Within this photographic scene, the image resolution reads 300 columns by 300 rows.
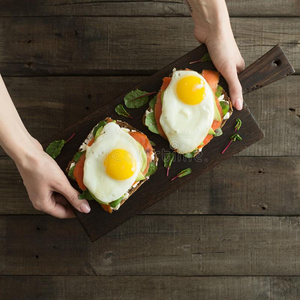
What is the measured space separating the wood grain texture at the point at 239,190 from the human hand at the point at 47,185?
417 millimetres

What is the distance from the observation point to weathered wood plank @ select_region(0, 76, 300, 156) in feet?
7.66

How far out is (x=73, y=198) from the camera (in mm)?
1961

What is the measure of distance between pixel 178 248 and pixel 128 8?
63.5 inches

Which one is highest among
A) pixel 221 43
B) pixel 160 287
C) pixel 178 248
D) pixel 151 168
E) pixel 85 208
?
pixel 221 43

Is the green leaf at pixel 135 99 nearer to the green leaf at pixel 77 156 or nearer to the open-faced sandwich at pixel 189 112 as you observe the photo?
the open-faced sandwich at pixel 189 112

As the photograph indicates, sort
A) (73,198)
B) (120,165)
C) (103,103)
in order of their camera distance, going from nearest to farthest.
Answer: (120,165), (73,198), (103,103)

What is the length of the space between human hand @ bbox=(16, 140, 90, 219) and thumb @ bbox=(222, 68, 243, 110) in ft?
3.30

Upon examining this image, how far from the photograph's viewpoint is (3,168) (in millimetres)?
2352

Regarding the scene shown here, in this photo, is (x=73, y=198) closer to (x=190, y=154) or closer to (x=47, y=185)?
(x=47, y=185)

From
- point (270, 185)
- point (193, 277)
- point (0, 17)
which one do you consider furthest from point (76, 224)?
point (0, 17)

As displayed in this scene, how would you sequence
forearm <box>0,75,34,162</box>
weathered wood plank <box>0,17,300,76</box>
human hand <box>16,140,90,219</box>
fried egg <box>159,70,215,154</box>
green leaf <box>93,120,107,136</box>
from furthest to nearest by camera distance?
1. weathered wood plank <box>0,17,300,76</box>
2. green leaf <box>93,120,107,136</box>
3. fried egg <box>159,70,215,154</box>
4. human hand <box>16,140,90,219</box>
5. forearm <box>0,75,34,162</box>

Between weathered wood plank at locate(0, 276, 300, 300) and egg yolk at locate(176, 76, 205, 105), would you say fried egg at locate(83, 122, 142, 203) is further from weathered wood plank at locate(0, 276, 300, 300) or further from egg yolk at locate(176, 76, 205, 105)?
weathered wood plank at locate(0, 276, 300, 300)

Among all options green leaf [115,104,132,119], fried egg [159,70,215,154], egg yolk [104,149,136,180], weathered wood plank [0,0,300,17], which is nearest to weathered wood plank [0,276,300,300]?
egg yolk [104,149,136,180]

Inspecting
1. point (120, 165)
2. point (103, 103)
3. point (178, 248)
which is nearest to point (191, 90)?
point (120, 165)
